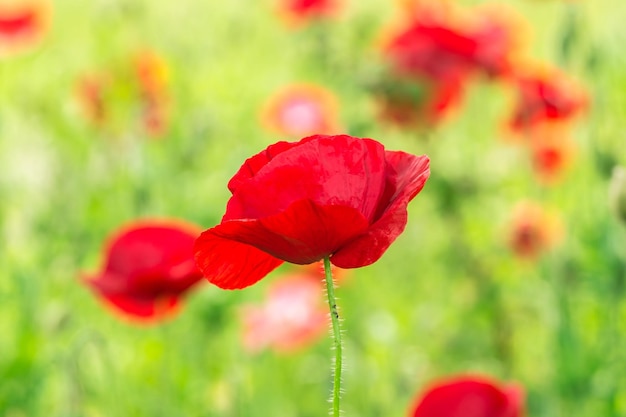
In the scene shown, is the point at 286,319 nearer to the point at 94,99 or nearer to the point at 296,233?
the point at 94,99

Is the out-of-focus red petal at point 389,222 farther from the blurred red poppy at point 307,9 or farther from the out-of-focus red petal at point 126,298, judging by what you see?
the blurred red poppy at point 307,9

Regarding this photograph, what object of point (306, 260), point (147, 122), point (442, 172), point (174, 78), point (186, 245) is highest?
point (174, 78)

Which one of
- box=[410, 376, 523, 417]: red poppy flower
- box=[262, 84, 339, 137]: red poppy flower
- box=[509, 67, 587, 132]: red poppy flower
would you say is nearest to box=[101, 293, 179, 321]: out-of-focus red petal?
box=[410, 376, 523, 417]: red poppy flower

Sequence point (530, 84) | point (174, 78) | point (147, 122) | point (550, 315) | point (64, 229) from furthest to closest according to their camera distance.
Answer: point (174, 78) < point (147, 122) < point (64, 229) < point (530, 84) < point (550, 315)

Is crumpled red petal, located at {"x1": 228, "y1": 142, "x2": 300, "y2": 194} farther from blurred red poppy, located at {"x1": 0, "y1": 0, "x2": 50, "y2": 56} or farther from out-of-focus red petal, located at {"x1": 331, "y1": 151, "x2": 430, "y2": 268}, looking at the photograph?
blurred red poppy, located at {"x1": 0, "y1": 0, "x2": 50, "y2": 56}

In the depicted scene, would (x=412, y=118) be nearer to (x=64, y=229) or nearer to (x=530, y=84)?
(x=530, y=84)

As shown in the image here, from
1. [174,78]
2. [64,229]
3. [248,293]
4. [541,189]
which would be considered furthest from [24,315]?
[174,78]

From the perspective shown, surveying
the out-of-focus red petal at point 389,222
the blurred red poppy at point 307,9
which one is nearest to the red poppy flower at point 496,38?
the blurred red poppy at point 307,9
